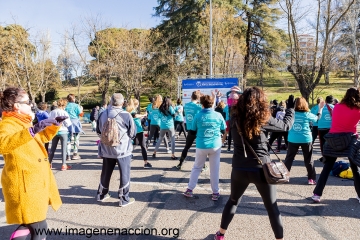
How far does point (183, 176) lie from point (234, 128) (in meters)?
3.45

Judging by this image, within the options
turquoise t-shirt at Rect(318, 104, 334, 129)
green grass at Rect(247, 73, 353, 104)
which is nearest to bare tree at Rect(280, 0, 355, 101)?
green grass at Rect(247, 73, 353, 104)

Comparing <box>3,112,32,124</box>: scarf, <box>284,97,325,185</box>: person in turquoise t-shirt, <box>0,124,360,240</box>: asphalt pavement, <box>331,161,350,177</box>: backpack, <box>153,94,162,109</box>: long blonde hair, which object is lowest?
<box>0,124,360,240</box>: asphalt pavement

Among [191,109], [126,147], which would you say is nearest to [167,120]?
[191,109]

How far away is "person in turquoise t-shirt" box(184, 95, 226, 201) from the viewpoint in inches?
181

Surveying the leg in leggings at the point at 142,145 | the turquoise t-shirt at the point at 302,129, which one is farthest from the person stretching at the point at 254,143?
the leg in leggings at the point at 142,145

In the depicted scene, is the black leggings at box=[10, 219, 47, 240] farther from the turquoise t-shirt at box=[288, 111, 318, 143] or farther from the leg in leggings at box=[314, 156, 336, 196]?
the turquoise t-shirt at box=[288, 111, 318, 143]

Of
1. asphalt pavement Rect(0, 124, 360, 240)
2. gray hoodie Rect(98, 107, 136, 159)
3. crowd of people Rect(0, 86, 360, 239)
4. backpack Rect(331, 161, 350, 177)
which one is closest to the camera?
crowd of people Rect(0, 86, 360, 239)

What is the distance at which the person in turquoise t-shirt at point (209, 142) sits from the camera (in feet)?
15.1

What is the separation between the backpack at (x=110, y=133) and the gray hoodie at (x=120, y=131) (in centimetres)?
11

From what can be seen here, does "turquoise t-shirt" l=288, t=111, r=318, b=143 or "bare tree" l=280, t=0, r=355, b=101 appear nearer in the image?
"turquoise t-shirt" l=288, t=111, r=318, b=143

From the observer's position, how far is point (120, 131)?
4.38 meters

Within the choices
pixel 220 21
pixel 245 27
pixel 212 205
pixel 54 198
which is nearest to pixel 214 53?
pixel 220 21

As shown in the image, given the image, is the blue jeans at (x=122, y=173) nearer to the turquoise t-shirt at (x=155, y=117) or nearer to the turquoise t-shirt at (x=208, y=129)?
the turquoise t-shirt at (x=208, y=129)

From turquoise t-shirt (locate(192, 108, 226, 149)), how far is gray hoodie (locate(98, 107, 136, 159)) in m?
1.12
